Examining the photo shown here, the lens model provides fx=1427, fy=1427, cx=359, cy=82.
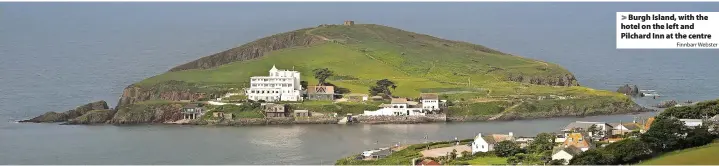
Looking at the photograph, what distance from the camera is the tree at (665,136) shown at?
37.3 m

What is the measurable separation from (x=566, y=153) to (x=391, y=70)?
33188mm

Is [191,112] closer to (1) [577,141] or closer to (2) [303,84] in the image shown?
(2) [303,84]

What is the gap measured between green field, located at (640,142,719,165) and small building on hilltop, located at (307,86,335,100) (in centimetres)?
2584

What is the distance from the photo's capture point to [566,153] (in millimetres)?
37250

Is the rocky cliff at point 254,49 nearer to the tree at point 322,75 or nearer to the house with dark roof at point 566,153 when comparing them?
the tree at point 322,75

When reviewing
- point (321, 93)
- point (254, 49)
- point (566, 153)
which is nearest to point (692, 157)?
point (566, 153)

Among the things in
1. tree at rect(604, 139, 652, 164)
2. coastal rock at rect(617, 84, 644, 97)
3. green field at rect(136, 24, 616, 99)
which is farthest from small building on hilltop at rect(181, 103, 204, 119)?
tree at rect(604, 139, 652, 164)

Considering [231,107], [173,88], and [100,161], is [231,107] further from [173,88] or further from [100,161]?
[100,161]

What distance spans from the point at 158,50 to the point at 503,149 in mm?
53477

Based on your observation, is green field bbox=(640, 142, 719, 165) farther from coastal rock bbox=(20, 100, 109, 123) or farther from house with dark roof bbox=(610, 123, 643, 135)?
coastal rock bbox=(20, 100, 109, 123)

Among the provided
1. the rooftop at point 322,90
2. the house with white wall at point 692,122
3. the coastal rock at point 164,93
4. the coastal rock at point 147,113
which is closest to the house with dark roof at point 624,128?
the house with white wall at point 692,122

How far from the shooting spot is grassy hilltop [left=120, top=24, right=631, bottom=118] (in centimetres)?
6169

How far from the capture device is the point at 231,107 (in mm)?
58344

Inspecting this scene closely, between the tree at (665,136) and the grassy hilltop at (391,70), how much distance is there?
19.7 meters
